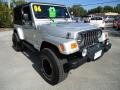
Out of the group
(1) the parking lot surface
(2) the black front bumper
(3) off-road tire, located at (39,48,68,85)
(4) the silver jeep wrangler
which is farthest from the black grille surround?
(1) the parking lot surface

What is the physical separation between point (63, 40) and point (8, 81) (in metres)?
1.98

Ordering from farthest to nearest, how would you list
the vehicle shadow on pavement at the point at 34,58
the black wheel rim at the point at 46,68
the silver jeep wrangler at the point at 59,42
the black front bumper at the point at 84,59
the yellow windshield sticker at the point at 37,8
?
the vehicle shadow on pavement at the point at 34,58
the yellow windshield sticker at the point at 37,8
the black wheel rim at the point at 46,68
the silver jeep wrangler at the point at 59,42
the black front bumper at the point at 84,59

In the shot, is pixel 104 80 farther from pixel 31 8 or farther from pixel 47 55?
pixel 31 8

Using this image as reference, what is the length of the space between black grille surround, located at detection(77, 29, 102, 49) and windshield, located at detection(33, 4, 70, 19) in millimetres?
1785

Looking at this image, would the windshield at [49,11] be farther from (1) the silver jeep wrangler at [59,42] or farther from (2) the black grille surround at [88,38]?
(2) the black grille surround at [88,38]

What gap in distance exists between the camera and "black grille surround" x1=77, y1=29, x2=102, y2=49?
4.35 m

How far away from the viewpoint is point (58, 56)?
4.36m

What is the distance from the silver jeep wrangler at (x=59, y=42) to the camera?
4.13m

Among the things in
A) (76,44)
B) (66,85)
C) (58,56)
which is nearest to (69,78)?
(66,85)

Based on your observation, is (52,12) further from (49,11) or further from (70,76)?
(70,76)

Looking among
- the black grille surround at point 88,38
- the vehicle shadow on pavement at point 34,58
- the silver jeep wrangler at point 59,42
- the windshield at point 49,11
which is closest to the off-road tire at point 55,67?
the silver jeep wrangler at point 59,42

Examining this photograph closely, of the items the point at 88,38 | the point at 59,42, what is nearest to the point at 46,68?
the point at 59,42

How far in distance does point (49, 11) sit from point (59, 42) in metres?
2.17

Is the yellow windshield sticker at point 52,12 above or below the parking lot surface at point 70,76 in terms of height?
above
